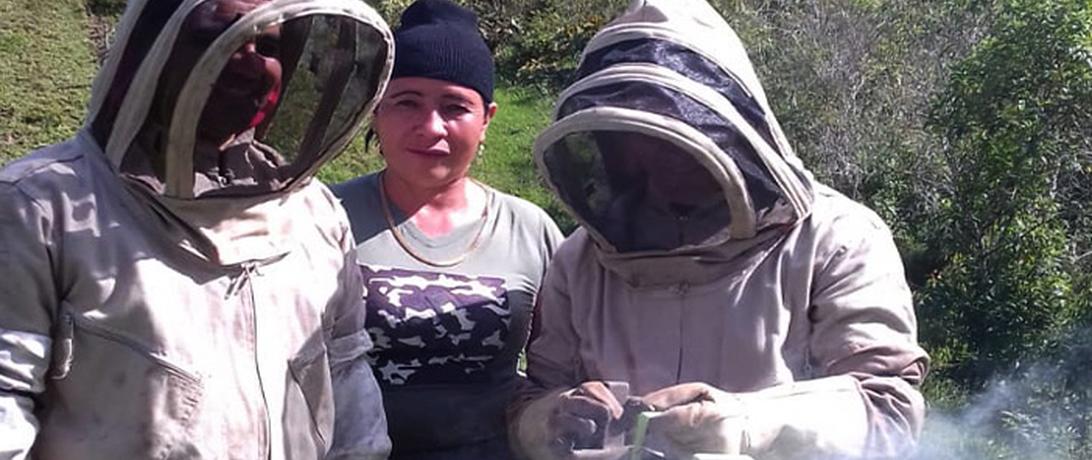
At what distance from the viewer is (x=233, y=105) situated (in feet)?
8.25

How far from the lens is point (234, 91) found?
98.5 inches

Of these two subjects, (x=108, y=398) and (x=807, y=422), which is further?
(x=807, y=422)

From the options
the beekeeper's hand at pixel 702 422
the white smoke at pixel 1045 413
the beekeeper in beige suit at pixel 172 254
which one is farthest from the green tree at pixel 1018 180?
the beekeeper in beige suit at pixel 172 254

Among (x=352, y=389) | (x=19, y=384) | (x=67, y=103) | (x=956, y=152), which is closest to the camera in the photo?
(x=19, y=384)

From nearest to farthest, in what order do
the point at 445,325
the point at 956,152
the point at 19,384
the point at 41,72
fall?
the point at 19,384 < the point at 445,325 < the point at 956,152 < the point at 41,72

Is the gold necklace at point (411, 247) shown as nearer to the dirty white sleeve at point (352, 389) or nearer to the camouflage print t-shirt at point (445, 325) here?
the camouflage print t-shirt at point (445, 325)

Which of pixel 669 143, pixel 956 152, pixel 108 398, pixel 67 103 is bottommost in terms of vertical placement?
pixel 67 103

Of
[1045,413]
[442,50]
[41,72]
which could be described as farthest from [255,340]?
[41,72]

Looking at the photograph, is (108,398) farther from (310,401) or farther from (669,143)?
(669,143)

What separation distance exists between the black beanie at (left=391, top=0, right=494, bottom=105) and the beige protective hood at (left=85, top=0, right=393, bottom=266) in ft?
1.57

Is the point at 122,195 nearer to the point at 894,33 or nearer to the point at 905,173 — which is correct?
the point at 905,173

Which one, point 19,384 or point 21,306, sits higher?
point 21,306

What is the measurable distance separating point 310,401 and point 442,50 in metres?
0.99

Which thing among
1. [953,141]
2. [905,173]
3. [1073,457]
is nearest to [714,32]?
[1073,457]
